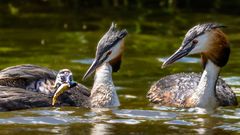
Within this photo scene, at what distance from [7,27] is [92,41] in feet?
9.50

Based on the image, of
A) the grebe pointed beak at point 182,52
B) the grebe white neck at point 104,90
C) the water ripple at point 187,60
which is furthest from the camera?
the water ripple at point 187,60

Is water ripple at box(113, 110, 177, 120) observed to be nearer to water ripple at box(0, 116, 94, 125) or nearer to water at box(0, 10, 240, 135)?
water at box(0, 10, 240, 135)

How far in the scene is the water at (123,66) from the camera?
10836 millimetres

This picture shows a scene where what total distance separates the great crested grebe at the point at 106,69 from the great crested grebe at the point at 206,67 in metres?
0.74

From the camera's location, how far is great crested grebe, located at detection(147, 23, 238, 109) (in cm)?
1239

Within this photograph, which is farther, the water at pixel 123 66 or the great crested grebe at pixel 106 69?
the great crested grebe at pixel 106 69

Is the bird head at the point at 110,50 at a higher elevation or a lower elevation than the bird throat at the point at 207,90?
higher

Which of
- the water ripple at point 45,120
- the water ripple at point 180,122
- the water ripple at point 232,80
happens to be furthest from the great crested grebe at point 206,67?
the water ripple at point 45,120

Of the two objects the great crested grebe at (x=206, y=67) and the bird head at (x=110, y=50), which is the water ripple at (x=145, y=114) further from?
the bird head at (x=110, y=50)

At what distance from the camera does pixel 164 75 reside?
14938 millimetres

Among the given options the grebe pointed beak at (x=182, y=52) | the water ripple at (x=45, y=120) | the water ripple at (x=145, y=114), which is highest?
the grebe pointed beak at (x=182, y=52)

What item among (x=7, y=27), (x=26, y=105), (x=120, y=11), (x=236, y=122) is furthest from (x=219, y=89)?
(x=120, y=11)

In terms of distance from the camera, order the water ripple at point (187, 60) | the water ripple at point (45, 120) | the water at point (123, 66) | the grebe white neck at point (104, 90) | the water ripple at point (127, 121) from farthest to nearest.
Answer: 1. the water ripple at point (187, 60)
2. the grebe white neck at point (104, 90)
3. the water ripple at point (127, 121)
4. the water ripple at point (45, 120)
5. the water at point (123, 66)

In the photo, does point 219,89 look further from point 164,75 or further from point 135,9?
point 135,9
